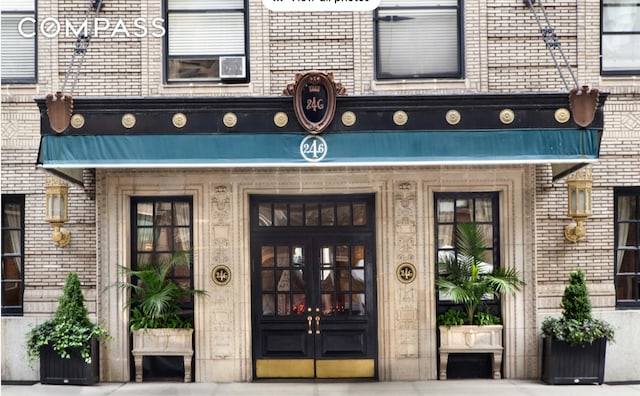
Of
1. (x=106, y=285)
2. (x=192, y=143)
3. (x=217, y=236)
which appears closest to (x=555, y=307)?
(x=217, y=236)

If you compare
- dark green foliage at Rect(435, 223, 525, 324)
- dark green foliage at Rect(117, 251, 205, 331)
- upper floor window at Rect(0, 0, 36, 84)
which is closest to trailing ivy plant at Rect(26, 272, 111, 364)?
dark green foliage at Rect(117, 251, 205, 331)

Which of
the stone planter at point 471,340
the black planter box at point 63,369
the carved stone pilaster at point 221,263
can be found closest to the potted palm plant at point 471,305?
the stone planter at point 471,340

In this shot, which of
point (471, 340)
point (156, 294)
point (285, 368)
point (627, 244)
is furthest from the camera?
point (627, 244)

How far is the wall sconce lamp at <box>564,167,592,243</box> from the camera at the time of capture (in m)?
9.63

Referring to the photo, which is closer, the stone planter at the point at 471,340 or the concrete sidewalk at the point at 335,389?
the concrete sidewalk at the point at 335,389

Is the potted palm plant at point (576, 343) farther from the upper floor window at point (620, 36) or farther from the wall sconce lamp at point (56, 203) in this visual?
the wall sconce lamp at point (56, 203)

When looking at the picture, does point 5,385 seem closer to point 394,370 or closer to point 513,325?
point 394,370

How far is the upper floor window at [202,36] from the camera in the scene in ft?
33.8

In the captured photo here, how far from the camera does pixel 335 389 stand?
30.9 ft

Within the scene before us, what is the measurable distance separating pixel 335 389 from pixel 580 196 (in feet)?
15.6

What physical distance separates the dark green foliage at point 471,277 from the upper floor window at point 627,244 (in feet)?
6.02

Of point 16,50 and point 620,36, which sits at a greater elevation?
point 620,36

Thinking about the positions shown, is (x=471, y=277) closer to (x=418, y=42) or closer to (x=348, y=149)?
(x=348, y=149)

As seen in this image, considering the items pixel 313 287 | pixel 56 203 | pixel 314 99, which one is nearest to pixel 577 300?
pixel 313 287
